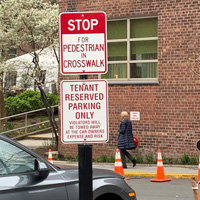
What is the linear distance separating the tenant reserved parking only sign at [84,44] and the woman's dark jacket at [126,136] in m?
11.1

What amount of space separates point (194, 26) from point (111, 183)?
11.2 m

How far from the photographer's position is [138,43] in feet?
59.4

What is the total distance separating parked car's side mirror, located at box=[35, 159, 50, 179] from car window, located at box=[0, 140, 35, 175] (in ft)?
0.41

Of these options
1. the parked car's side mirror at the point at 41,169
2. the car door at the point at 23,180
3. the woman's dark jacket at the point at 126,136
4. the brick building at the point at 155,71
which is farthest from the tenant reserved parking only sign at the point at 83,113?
the brick building at the point at 155,71

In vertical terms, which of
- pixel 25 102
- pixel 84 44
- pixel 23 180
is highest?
pixel 25 102

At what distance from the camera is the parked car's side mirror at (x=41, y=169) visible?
5809mm

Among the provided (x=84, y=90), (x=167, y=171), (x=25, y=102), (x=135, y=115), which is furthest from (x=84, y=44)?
(x=25, y=102)

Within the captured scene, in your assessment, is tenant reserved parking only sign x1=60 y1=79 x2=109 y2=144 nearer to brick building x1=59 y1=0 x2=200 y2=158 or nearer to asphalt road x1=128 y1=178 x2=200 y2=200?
asphalt road x1=128 y1=178 x2=200 y2=200

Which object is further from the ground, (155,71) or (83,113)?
(155,71)

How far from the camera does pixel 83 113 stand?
17.1 ft

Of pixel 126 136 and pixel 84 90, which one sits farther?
pixel 126 136

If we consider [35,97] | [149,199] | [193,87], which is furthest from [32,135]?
[149,199]

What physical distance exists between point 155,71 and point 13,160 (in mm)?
12352

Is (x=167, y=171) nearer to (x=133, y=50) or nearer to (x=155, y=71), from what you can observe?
(x=155, y=71)
